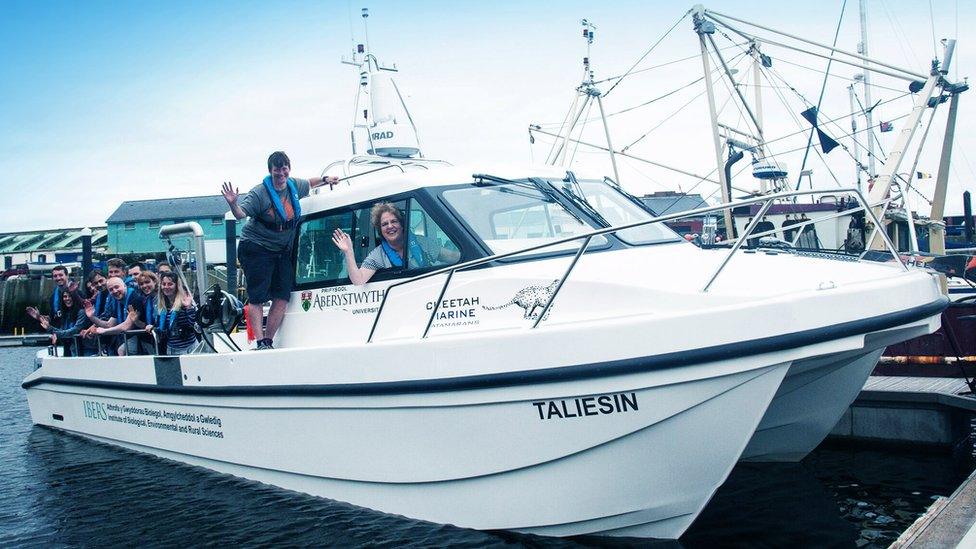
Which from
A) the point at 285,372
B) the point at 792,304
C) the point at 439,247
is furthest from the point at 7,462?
the point at 792,304

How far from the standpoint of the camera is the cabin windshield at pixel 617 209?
5953 mm

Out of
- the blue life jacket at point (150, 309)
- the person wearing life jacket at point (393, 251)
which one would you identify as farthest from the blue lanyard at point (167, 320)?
the person wearing life jacket at point (393, 251)

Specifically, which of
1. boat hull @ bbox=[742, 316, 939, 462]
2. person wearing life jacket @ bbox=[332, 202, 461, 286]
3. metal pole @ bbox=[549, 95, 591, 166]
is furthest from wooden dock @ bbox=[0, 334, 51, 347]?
boat hull @ bbox=[742, 316, 939, 462]

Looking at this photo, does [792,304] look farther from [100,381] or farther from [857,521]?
[100,381]

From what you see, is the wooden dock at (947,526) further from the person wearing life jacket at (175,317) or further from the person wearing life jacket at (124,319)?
the person wearing life jacket at (124,319)

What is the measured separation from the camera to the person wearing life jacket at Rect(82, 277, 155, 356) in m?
8.28

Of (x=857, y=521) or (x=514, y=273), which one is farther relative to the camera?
(x=857, y=521)

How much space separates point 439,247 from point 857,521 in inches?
145

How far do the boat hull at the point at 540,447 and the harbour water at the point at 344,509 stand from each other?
0.15m

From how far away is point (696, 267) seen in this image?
5.26 m

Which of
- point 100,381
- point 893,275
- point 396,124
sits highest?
point 396,124

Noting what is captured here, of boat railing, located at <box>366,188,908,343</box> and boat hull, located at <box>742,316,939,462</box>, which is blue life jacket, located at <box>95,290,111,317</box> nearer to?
boat railing, located at <box>366,188,908,343</box>

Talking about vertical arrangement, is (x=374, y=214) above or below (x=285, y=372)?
above

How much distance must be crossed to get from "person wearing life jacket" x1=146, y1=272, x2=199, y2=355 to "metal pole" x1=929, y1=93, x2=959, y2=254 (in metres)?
14.1
